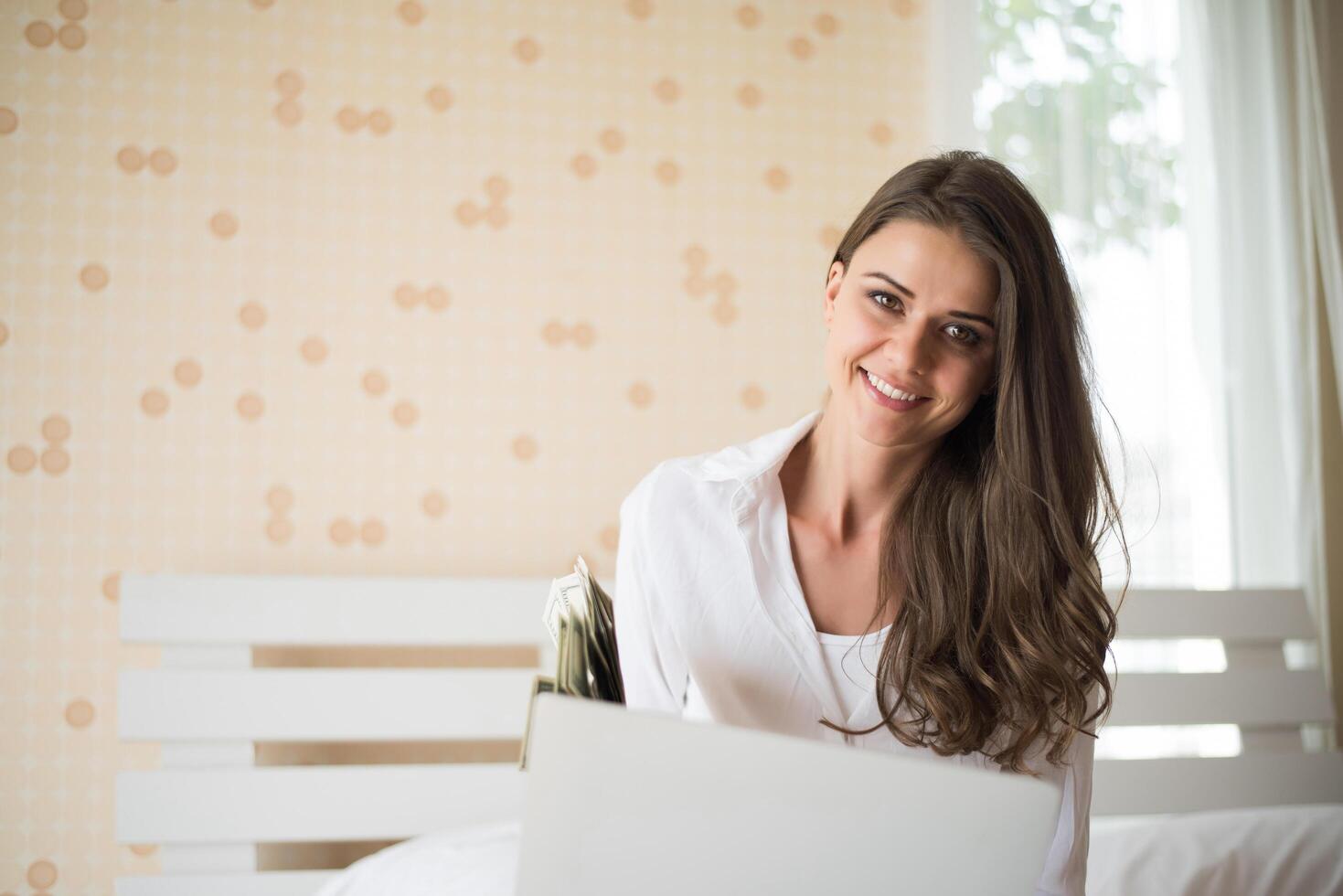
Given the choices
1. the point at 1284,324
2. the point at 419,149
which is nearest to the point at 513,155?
the point at 419,149

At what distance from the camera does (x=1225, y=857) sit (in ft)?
4.45

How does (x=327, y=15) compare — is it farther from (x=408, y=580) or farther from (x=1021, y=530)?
(x=1021, y=530)

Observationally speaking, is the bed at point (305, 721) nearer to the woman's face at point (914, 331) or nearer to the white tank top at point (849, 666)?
the white tank top at point (849, 666)

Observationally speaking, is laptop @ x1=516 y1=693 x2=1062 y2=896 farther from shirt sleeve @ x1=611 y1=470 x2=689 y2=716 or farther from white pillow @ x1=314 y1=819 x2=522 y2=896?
white pillow @ x1=314 y1=819 x2=522 y2=896

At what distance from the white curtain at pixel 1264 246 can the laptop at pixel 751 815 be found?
5.93 feet

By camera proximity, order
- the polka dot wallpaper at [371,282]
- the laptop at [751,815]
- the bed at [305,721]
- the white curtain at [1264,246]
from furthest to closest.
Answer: the white curtain at [1264,246] → the polka dot wallpaper at [371,282] → the bed at [305,721] → the laptop at [751,815]

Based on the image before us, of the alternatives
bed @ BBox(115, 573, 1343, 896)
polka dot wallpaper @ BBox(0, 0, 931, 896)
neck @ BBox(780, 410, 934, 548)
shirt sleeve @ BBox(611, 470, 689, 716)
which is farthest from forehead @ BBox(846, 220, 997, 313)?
polka dot wallpaper @ BBox(0, 0, 931, 896)

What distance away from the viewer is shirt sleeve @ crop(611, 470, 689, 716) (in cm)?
113

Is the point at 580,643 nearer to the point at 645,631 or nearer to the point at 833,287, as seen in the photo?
the point at 645,631

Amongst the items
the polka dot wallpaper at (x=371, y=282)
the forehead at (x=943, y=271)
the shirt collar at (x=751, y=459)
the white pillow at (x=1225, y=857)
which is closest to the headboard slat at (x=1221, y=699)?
the white pillow at (x=1225, y=857)

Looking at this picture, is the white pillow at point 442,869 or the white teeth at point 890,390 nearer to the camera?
the white teeth at point 890,390

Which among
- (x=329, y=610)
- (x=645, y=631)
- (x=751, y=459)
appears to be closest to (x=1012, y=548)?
(x=751, y=459)

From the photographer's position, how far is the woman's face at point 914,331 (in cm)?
102

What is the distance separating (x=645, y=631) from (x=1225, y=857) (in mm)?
876
